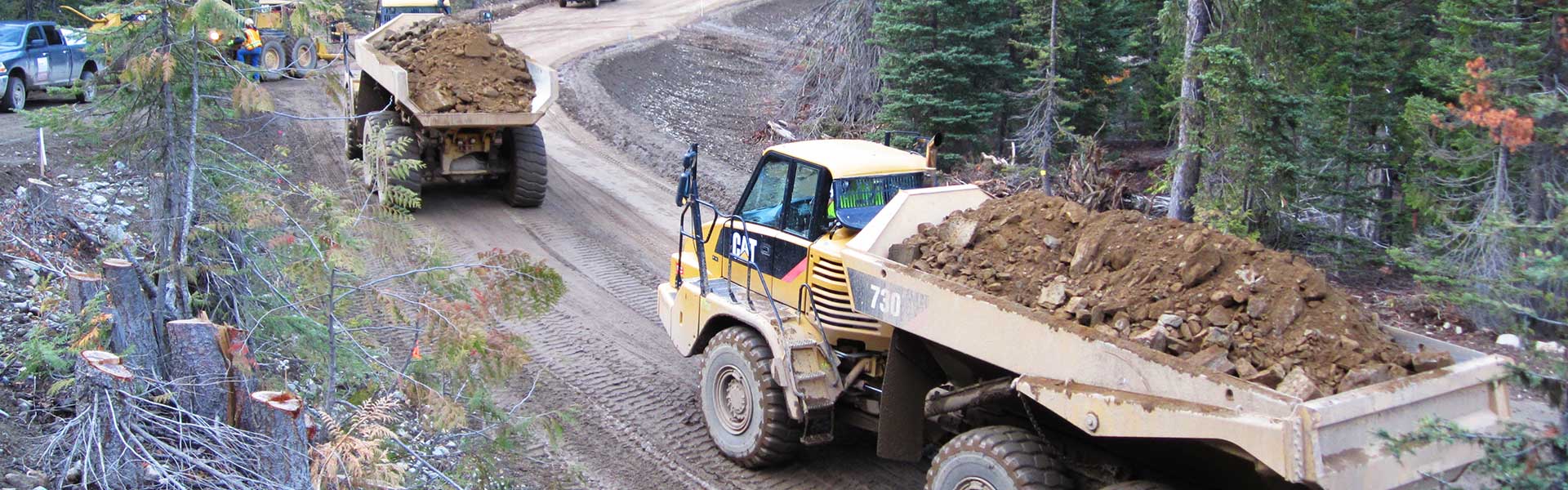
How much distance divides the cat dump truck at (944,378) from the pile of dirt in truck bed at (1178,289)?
0.17 metres

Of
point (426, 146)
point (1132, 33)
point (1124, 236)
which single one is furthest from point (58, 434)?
point (1132, 33)

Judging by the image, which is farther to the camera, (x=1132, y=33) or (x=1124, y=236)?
(x=1132, y=33)

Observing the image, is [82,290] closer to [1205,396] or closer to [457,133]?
[1205,396]

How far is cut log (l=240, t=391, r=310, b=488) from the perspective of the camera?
15.9 ft

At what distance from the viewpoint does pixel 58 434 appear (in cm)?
486

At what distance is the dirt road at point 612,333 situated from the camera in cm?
745

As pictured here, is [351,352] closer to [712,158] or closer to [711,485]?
[711,485]

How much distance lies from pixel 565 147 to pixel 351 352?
38.3ft

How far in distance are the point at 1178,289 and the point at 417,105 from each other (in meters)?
9.74

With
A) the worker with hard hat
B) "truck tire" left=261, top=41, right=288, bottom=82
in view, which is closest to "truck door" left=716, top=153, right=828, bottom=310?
the worker with hard hat

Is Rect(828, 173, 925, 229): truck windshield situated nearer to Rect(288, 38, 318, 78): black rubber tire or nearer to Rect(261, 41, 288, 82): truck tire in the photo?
Rect(288, 38, 318, 78): black rubber tire

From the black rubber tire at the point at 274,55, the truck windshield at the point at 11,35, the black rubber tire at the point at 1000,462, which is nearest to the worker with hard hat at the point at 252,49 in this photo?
the black rubber tire at the point at 274,55

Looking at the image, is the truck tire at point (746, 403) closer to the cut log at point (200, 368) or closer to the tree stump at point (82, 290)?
the cut log at point (200, 368)

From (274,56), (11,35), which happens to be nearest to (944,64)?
(11,35)
